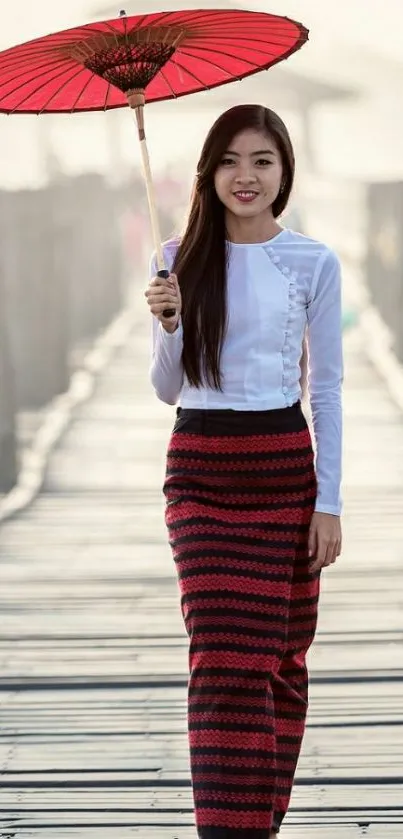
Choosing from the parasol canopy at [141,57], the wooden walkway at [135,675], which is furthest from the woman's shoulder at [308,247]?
the wooden walkway at [135,675]

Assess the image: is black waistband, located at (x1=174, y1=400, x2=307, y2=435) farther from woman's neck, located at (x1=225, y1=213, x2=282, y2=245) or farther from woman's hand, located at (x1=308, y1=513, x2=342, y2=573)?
woman's neck, located at (x1=225, y1=213, x2=282, y2=245)

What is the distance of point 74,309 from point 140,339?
1649 mm

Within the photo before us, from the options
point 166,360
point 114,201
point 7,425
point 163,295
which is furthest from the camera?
point 114,201

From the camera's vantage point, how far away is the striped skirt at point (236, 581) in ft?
8.70

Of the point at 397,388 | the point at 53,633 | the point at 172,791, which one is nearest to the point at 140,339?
the point at 397,388

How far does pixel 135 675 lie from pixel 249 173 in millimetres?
2084

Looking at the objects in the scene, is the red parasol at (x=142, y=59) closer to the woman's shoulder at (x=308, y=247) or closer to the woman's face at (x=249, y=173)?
the woman's face at (x=249, y=173)

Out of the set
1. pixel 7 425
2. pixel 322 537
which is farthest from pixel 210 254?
pixel 7 425

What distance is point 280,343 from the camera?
272cm

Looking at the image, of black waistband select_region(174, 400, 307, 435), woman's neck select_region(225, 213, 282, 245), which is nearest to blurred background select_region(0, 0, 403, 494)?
woman's neck select_region(225, 213, 282, 245)

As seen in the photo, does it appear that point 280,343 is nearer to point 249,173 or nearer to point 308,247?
point 308,247

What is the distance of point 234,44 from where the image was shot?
2963 millimetres

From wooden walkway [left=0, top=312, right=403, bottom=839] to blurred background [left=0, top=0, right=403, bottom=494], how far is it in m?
1.23

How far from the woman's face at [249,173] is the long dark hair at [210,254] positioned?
14mm
